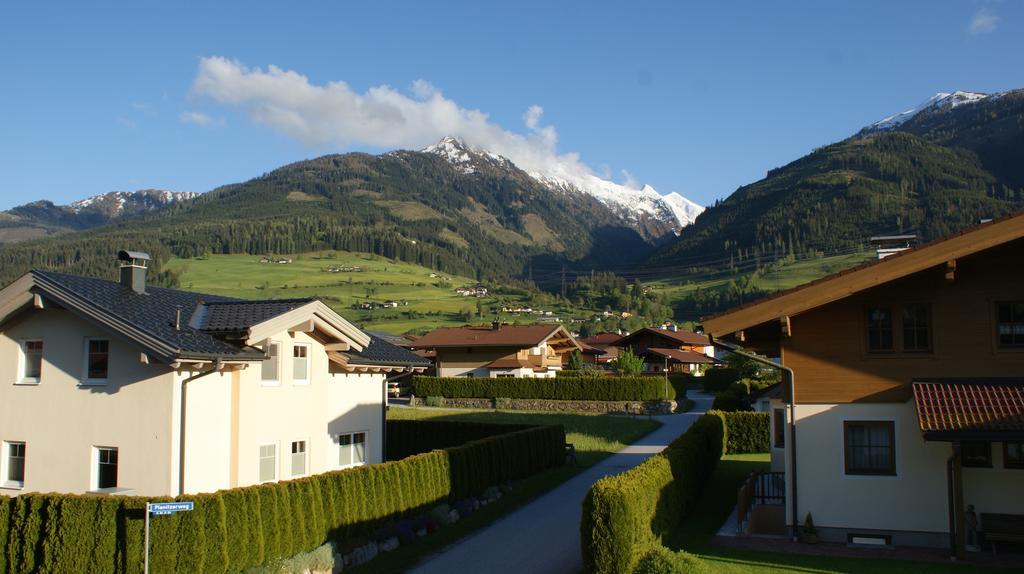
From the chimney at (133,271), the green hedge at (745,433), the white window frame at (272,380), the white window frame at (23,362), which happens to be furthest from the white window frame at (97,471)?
the green hedge at (745,433)

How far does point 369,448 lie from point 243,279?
16197 cm

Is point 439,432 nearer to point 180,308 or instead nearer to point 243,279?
point 180,308

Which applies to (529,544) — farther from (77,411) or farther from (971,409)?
(77,411)

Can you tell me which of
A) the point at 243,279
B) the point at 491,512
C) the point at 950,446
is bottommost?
the point at 491,512

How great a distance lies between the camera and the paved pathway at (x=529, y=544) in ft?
51.1

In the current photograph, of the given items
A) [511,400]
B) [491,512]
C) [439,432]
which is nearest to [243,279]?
[511,400]

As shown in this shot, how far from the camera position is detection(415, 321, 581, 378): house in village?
6850cm

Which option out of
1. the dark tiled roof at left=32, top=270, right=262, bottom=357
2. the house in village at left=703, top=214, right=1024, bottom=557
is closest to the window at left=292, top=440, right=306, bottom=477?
the dark tiled roof at left=32, top=270, right=262, bottom=357

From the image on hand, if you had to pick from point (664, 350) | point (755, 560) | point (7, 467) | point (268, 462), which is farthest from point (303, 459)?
point (664, 350)

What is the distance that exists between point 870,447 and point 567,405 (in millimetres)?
43582

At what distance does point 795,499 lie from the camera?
619 inches

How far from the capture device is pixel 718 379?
248 feet

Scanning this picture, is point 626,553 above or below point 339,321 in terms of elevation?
below

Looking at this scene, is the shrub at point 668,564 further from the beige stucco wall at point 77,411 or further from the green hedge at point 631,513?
the beige stucco wall at point 77,411
